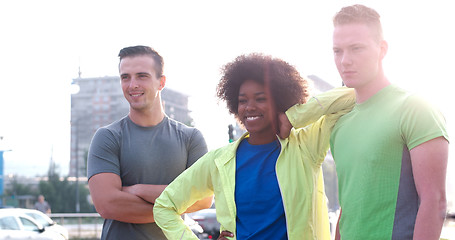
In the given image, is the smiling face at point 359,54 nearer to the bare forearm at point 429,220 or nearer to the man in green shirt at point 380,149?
the man in green shirt at point 380,149

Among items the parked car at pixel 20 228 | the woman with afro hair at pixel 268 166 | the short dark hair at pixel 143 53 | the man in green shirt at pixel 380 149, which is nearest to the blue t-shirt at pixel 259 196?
the woman with afro hair at pixel 268 166

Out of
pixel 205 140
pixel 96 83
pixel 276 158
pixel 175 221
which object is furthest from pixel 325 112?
pixel 96 83

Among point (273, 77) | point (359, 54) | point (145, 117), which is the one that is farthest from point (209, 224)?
point (359, 54)

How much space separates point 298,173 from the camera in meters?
3.58

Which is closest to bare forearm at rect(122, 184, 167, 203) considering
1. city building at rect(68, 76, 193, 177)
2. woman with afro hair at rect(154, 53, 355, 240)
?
woman with afro hair at rect(154, 53, 355, 240)

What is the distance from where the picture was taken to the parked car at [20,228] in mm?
18031

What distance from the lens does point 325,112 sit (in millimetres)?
3441

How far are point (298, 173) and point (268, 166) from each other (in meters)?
0.18

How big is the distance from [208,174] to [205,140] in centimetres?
94

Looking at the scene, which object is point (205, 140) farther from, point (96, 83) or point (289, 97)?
point (96, 83)

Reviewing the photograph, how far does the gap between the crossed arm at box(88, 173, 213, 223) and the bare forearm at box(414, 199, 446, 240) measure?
6.69ft

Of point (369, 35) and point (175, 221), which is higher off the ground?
point (369, 35)

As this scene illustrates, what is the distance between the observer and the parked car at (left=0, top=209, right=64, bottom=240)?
59.2 feet

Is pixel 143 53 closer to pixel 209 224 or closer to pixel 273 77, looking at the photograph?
pixel 273 77
